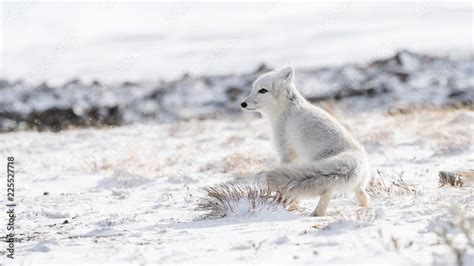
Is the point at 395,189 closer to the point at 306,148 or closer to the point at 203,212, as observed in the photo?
the point at 306,148

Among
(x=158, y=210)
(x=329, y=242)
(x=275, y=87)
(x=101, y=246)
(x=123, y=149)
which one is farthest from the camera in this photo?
(x=123, y=149)

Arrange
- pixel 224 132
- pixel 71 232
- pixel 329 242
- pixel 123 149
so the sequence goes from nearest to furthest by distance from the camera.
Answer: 1. pixel 329 242
2. pixel 71 232
3. pixel 123 149
4. pixel 224 132

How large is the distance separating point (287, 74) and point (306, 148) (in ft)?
5.43

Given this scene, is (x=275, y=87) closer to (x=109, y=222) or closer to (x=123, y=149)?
(x=109, y=222)

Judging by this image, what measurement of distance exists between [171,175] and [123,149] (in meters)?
4.24

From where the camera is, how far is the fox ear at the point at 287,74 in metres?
8.52

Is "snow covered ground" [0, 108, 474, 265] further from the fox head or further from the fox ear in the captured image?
the fox ear

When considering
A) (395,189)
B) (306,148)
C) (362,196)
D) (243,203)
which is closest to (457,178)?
(395,189)

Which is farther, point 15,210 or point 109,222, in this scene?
point 15,210

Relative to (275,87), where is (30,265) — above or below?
below

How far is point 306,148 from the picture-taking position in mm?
7219

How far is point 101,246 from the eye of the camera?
5.28 m

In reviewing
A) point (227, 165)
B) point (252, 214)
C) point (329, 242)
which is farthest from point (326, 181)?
point (227, 165)

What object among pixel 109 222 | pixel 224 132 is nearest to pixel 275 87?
pixel 109 222
